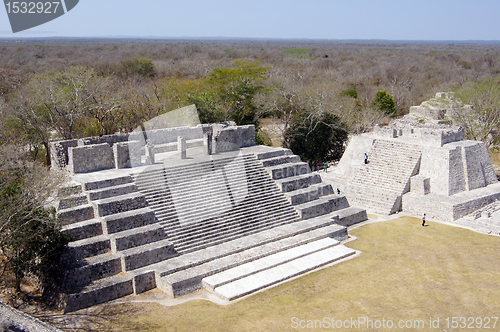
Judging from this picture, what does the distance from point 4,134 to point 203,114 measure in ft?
31.6

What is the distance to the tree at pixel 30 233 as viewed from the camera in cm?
1088

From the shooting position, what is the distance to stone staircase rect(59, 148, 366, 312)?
1196 cm

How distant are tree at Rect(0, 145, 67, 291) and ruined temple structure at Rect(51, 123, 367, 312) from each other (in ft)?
2.03

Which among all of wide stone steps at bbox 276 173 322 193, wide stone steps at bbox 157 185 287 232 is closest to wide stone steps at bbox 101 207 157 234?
wide stone steps at bbox 157 185 287 232

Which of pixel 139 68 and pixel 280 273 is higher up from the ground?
pixel 139 68

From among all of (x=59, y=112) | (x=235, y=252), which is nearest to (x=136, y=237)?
(x=235, y=252)

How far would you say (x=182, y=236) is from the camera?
1366 cm

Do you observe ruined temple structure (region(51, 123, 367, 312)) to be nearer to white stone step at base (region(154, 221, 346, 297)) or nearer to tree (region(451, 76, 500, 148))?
white stone step at base (region(154, 221, 346, 297))

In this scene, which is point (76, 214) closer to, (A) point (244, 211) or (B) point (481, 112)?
(A) point (244, 211)

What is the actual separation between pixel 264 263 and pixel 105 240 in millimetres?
4713

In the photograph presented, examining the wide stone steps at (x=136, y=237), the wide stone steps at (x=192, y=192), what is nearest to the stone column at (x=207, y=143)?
the wide stone steps at (x=192, y=192)

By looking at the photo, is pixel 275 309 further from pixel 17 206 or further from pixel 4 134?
pixel 4 134

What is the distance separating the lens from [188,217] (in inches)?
562

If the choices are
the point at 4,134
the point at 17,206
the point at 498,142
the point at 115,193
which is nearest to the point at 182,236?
the point at 115,193
